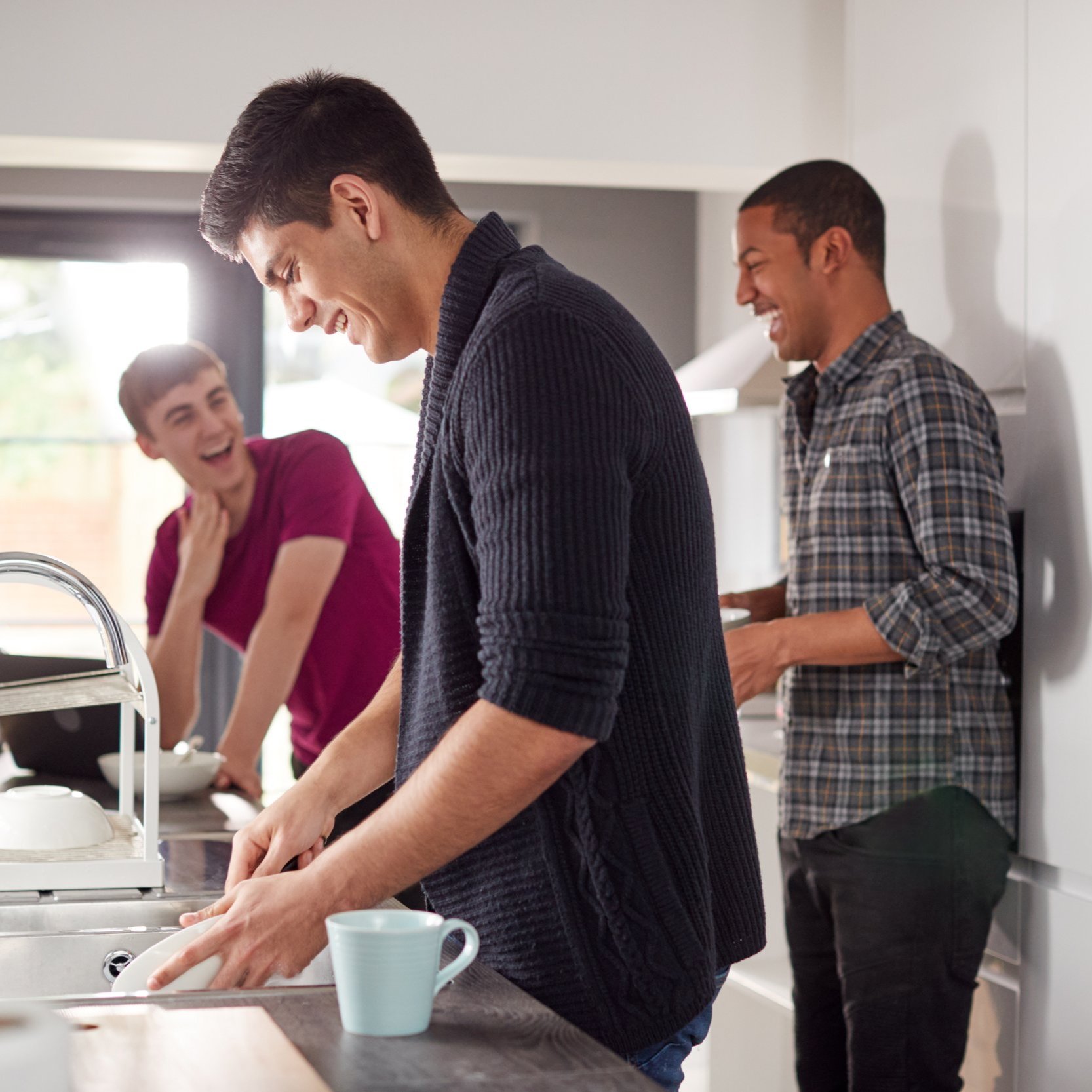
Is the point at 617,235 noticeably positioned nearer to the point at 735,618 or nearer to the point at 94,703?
the point at 735,618

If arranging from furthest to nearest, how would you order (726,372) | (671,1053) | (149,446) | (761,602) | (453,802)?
(726,372) → (149,446) → (761,602) → (671,1053) → (453,802)

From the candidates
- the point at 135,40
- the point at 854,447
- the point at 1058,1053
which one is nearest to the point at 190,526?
the point at 135,40

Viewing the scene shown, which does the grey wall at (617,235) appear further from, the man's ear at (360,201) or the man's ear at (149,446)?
the man's ear at (360,201)

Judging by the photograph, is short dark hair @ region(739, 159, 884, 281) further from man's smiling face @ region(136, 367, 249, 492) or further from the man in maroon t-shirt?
man's smiling face @ region(136, 367, 249, 492)

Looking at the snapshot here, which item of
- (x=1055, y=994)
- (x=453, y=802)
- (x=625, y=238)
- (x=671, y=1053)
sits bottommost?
(x=1055, y=994)

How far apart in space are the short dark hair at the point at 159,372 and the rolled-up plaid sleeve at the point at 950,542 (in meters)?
1.31

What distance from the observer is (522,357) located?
96 cm

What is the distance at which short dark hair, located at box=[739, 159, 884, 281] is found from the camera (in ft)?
7.11

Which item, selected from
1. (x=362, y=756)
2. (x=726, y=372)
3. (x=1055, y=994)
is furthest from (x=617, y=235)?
(x=362, y=756)

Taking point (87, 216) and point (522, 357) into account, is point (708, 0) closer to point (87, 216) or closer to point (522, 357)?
point (522, 357)

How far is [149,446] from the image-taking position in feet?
8.70

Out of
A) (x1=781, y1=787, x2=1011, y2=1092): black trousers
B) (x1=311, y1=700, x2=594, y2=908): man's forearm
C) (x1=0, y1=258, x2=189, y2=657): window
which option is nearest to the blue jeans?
(x1=311, y1=700, x2=594, y2=908): man's forearm

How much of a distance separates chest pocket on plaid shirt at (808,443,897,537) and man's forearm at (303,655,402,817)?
922 mm

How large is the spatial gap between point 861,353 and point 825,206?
0.26 m
